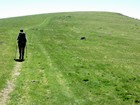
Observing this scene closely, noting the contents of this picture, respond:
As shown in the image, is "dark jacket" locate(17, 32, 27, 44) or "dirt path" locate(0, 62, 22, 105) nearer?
"dirt path" locate(0, 62, 22, 105)

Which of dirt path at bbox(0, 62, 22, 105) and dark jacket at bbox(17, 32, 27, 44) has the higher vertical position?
dark jacket at bbox(17, 32, 27, 44)

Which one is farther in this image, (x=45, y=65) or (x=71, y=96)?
(x=45, y=65)

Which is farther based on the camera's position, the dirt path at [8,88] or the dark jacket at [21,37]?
the dark jacket at [21,37]

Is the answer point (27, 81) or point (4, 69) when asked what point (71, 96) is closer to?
point (27, 81)

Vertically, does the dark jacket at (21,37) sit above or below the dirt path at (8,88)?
above

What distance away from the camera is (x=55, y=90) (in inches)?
810

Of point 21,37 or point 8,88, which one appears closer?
point 8,88

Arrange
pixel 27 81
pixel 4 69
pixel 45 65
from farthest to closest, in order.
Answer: pixel 45 65 < pixel 4 69 < pixel 27 81

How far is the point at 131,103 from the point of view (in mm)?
18672

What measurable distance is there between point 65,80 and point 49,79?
48.5 inches

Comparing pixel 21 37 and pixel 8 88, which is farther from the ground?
pixel 21 37

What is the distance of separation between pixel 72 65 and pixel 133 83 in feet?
27.0

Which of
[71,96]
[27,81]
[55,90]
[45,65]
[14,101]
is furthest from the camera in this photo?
[45,65]

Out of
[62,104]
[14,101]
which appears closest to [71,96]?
[62,104]
